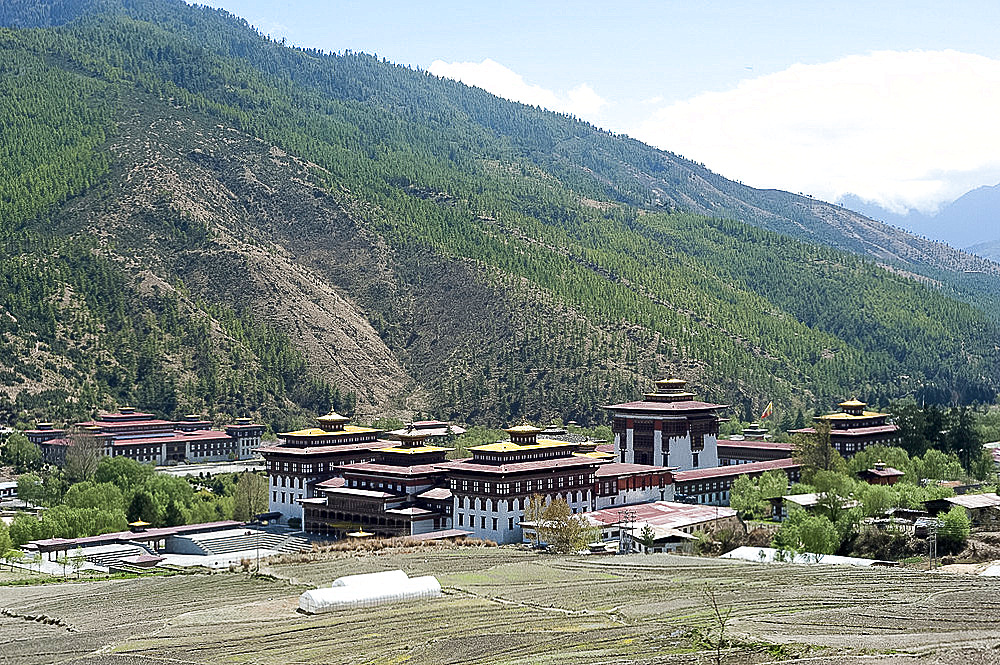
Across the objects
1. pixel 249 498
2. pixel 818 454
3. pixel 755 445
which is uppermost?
pixel 755 445

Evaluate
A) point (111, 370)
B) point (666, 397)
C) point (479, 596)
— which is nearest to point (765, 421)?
point (666, 397)

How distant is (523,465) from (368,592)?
3509cm

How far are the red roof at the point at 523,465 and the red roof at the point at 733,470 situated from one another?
13.1 metres

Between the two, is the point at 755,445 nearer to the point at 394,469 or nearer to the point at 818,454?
the point at 818,454

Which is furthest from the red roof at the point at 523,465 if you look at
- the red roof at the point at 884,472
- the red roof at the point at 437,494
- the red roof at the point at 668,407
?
the red roof at the point at 884,472

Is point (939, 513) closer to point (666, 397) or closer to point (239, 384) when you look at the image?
point (666, 397)

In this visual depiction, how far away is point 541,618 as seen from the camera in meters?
66.4

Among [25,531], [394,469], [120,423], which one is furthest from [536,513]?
[120,423]

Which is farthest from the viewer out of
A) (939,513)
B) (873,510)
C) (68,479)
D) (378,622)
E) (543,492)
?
(68,479)

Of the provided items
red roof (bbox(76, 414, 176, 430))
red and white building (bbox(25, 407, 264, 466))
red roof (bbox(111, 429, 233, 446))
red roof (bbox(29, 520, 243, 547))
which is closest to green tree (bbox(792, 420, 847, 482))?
red roof (bbox(29, 520, 243, 547))

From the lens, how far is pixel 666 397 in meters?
138

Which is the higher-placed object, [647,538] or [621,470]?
[621,470]

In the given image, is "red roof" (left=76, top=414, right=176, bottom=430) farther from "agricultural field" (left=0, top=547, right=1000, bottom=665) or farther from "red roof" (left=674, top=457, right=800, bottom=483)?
"agricultural field" (left=0, top=547, right=1000, bottom=665)

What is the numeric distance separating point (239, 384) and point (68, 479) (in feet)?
199
